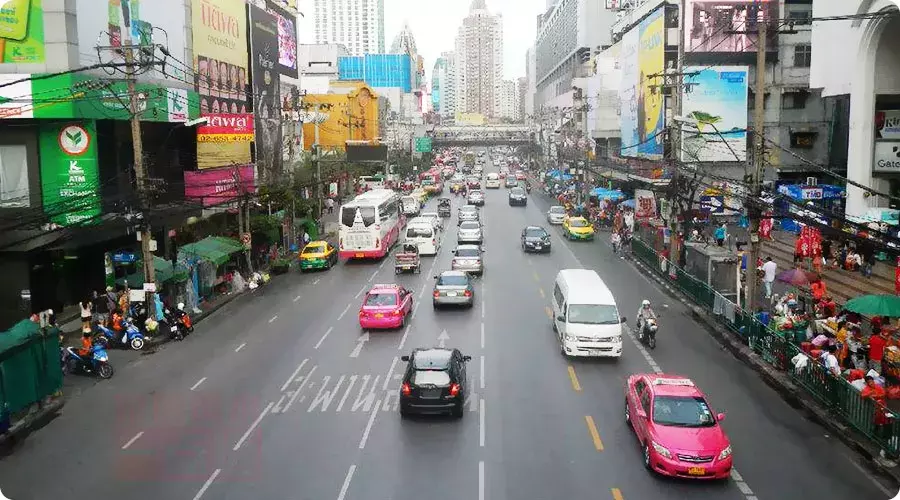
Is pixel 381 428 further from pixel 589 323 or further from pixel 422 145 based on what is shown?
pixel 422 145

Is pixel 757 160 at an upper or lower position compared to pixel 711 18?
lower

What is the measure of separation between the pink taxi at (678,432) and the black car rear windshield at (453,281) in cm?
1534

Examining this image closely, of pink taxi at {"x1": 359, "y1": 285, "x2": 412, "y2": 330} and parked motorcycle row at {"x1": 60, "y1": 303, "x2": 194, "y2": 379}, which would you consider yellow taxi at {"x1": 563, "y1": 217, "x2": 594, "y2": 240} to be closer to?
pink taxi at {"x1": 359, "y1": 285, "x2": 412, "y2": 330}

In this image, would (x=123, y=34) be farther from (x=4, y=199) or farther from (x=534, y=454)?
(x=534, y=454)

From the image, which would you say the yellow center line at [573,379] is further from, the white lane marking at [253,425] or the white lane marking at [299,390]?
the white lane marking at [253,425]

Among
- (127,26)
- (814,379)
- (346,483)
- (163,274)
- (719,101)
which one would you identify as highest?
(127,26)

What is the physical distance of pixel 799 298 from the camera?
95.8 ft

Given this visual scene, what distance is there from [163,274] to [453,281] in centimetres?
1135

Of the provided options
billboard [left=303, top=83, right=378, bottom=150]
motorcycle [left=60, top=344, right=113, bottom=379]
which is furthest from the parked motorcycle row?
billboard [left=303, top=83, right=378, bottom=150]

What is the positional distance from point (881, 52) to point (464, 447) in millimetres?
29603

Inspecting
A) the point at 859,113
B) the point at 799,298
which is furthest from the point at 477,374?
the point at 859,113

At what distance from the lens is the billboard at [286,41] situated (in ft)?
227

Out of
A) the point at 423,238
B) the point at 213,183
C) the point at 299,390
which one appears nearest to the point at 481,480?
the point at 299,390

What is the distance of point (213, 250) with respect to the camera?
3638 cm
